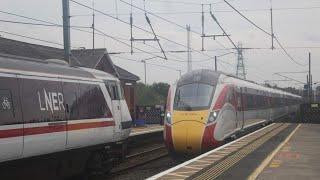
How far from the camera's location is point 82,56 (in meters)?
52.0

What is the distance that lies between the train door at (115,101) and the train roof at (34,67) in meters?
1.73

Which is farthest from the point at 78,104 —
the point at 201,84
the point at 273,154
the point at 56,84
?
the point at 201,84

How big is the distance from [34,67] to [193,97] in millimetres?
8470

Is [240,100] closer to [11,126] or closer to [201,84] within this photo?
[201,84]

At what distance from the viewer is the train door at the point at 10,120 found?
1180 cm

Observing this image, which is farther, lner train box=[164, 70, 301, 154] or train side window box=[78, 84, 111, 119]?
lner train box=[164, 70, 301, 154]

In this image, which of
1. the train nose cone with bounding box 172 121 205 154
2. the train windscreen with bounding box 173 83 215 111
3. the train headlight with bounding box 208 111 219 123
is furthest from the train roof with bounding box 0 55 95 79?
the train headlight with bounding box 208 111 219 123

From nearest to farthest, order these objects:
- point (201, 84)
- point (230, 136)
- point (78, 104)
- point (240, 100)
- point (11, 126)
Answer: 1. point (11, 126)
2. point (78, 104)
3. point (201, 84)
4. point (230, 136)
5. point (240, 100)

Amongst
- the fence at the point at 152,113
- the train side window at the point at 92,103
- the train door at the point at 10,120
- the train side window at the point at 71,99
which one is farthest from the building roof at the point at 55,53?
the train door at the point at 10,120

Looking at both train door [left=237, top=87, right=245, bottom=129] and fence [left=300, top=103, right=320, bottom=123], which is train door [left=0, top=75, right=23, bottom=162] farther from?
fence [left=300, top=103, right=320, bottom=123]

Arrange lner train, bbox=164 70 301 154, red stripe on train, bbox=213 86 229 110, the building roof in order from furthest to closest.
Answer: the building roof < red stripe on train, bbox=213 86 229 110 < lner train, bbox=164 70 301 154

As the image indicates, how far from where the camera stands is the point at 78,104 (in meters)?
15.6

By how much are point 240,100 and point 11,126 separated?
48.0ft

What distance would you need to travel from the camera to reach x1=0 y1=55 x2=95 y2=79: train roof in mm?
12508
